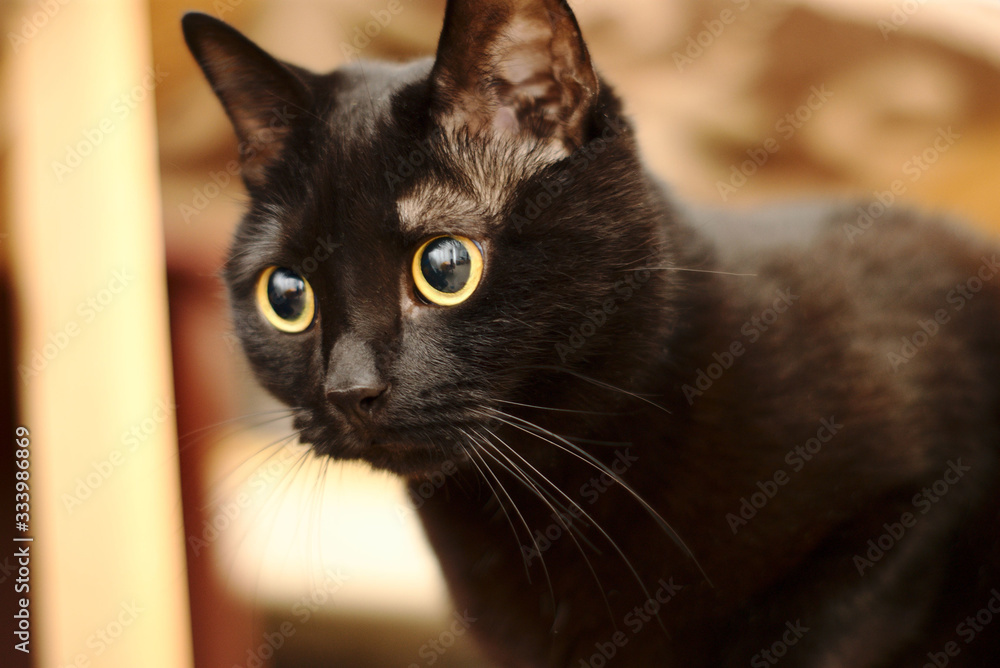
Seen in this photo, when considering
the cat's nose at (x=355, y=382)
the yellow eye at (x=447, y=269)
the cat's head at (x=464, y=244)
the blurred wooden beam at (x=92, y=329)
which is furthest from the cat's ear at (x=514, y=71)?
the blurred wooden beam at (x=92, y=329)

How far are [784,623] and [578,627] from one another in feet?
0.64

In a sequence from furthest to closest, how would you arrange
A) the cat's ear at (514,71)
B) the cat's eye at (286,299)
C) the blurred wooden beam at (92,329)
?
the blurred wooden beam at (92,329), the cat's eye at (286,299), the cat's ear at (514,71)

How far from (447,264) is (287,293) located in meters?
0.17

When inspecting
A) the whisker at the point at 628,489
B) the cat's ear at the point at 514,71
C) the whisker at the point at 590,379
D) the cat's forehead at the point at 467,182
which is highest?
the cat's ear at the point at 514,71

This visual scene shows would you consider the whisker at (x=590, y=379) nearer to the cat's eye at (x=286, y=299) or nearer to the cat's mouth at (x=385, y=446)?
the cat's mouth at (x=385, y=446)

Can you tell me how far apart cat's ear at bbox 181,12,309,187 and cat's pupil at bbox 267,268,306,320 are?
11 cm

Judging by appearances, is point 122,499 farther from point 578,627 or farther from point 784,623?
point 784,623

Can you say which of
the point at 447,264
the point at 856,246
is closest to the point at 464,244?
the point at 447,264

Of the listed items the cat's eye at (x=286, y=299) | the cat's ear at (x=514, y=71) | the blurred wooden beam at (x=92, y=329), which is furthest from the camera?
the blurred wooden beam at (x=92, y=329)

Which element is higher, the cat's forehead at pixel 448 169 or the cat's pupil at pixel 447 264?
the cat's forehead at pixel 448 169

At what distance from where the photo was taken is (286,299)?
61cm

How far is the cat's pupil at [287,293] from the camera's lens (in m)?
0.60

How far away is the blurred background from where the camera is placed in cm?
71

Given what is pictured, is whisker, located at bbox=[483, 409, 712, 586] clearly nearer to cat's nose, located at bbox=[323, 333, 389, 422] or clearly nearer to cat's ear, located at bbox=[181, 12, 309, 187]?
cat's nose, located at bbox=[323, 333, 389, 422]
